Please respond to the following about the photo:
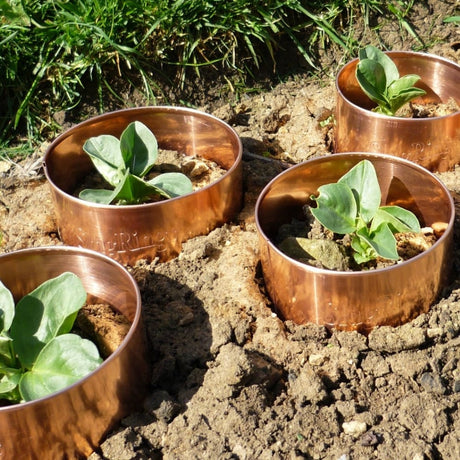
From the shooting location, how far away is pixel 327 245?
251cm

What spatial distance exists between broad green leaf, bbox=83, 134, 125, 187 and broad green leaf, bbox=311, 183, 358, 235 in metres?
0.74

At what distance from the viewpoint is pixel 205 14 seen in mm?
3305

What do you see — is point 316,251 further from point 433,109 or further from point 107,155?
point 433,109

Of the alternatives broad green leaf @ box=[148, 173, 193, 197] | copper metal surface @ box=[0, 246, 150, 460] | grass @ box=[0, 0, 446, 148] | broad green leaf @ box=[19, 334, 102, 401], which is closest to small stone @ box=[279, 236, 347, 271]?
broad green leaf @ box=[148, 173, 193, 197]

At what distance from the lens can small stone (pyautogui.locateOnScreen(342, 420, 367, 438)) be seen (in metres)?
2.06

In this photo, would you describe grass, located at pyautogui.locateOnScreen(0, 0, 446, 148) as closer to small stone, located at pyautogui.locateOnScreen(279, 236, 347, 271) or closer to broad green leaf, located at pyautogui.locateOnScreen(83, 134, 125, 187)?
broad green leaf, located at pyautogui.locateOnScreen(83, 134, 125, 187)

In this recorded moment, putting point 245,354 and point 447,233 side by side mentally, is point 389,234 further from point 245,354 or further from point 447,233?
point 245,354

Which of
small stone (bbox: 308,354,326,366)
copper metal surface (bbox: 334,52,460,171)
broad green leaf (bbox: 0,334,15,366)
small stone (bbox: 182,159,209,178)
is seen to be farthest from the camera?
small stone (bbox: 182,159,209,178)

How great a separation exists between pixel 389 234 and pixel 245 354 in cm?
56

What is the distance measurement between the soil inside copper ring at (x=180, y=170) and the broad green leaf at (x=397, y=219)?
0.72 meters

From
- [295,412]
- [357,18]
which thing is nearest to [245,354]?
[295,412]

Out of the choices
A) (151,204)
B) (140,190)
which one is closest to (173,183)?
(140,190)

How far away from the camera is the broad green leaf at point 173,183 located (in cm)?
276

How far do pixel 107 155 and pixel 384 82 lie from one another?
1.07m
